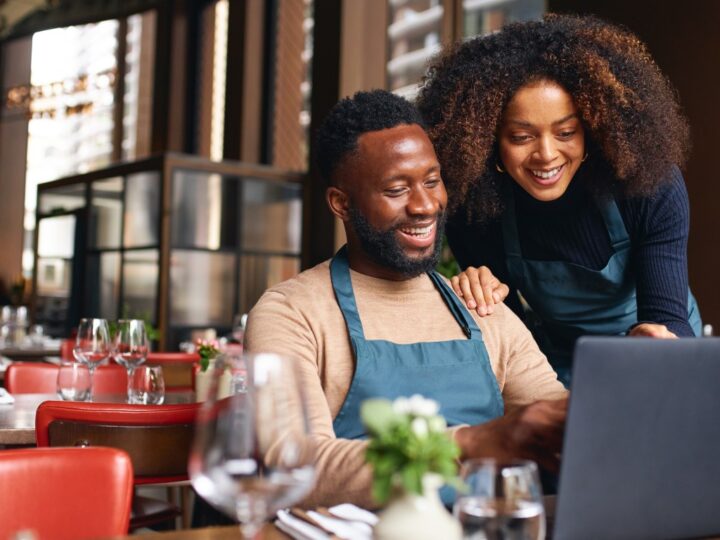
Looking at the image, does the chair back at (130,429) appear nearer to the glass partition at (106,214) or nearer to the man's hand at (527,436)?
the man's hand at (527,436)

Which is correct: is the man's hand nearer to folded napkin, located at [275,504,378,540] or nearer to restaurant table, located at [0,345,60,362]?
folded napkin, located at [275,504,378,540]

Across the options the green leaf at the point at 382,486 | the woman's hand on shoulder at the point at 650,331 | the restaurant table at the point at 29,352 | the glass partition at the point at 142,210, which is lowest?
the restaurant table at the point at 29,352

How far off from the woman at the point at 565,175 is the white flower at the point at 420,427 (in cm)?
89

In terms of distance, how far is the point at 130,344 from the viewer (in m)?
2.57

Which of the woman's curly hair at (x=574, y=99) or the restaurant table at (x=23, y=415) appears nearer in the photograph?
the woman's curly hair at (x=574, y=99)

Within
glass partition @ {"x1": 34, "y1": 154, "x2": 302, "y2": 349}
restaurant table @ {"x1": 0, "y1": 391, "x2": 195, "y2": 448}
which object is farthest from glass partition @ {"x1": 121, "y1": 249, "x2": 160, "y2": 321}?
restaurant table @ {"x1": 0, "y1": 391, "x2": 195, "y2": 448}

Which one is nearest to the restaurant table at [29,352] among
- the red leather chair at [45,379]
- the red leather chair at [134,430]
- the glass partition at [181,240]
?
the glass partition at [181,240]

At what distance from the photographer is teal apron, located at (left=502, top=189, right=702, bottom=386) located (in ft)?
6.35

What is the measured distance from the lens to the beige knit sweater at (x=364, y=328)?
1464 mm

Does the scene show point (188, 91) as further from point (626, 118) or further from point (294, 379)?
point (294, 379)

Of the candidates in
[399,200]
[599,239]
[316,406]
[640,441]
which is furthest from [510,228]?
[640,441]

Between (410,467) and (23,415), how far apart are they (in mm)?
1735

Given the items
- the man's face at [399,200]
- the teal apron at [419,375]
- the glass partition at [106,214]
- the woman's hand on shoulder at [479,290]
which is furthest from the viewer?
the glass partition at [106,214]

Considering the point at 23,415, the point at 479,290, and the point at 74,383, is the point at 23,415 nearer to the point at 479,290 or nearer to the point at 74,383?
the point at 74,383
